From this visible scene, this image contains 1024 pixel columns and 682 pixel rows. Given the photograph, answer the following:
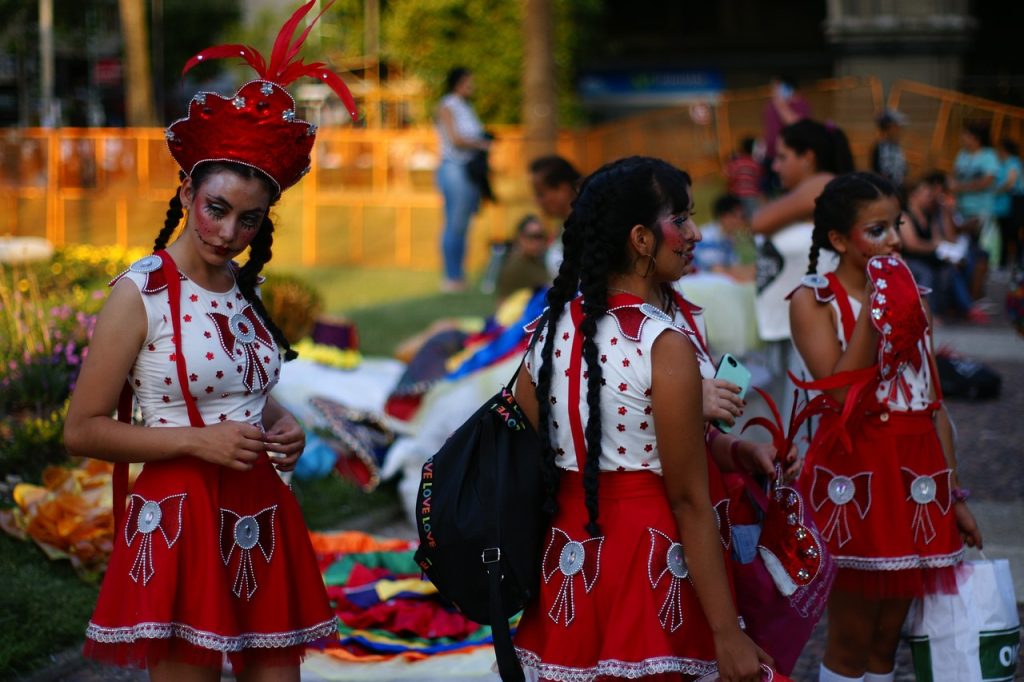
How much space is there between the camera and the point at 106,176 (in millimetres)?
19625

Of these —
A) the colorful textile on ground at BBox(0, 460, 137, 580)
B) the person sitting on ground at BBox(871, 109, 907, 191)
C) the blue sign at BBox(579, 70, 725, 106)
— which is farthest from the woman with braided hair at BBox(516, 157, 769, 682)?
the blue sign at BBox(579, 70, 725, 106)

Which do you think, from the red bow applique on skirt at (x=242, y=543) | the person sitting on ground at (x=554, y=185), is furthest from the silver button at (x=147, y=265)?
the person sitting on ground at (x=554, y=185)

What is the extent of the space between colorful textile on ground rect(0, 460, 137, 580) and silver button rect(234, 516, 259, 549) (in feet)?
7.73

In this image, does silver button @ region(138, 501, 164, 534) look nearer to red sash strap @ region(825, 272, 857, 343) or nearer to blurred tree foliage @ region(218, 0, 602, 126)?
red sash strap @ region(825, 272, 857, 343)

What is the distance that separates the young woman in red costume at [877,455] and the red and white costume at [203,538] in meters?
1.52

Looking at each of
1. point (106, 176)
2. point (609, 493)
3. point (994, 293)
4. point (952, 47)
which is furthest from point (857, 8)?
point (609, 493)

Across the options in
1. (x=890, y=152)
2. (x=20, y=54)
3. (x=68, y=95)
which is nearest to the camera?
(x=890, y=152)

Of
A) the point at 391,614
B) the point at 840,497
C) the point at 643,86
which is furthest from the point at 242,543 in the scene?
the point at 643,86

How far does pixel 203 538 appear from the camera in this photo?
10.5 ft

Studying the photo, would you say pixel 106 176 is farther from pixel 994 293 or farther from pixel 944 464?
pixel 944 464

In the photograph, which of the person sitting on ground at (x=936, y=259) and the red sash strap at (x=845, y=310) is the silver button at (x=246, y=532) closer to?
the red sash strap at (x=845, y=310)

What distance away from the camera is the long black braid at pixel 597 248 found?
9.71ft

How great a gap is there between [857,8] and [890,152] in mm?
12179

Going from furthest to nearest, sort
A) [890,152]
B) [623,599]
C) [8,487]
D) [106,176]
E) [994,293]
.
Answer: [106,176], [994,293], [890,152], [8,487], [623,599]
